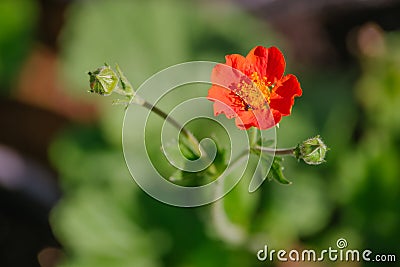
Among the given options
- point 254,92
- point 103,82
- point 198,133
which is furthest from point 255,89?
point 198,133

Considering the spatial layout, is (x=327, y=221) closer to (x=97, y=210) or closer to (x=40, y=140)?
(x=97, y=210)

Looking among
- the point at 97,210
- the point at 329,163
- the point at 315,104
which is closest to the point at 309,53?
the point at 315,104

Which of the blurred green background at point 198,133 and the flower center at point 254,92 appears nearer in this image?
the flower center at point 254,92

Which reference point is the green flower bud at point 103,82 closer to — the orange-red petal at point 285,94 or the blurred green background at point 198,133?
the orange-red petal at point 285,94

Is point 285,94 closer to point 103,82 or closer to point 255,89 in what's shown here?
point 255,89

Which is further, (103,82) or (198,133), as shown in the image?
(198,133)

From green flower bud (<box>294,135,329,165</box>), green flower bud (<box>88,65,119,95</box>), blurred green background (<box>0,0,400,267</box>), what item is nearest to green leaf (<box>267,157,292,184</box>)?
green flower bud (<box>294,135,329,165</box>)

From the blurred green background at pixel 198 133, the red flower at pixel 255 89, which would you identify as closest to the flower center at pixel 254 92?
the red flower at pixel 255 89
